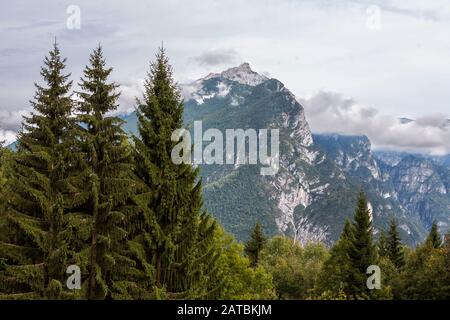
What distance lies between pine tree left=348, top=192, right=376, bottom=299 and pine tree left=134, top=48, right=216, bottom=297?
1074 inches

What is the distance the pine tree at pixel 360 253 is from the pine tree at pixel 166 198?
89.5 feet

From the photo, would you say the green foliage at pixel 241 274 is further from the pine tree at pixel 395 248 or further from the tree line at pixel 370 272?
the pine tree at pixel 395 248

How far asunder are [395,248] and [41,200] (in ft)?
205

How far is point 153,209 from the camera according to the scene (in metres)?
24.5

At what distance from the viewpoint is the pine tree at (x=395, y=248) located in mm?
74562

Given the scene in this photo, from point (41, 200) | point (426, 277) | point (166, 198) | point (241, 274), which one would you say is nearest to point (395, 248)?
point (426, 277)

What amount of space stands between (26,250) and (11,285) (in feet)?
5.45

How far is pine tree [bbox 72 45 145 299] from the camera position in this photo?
24094 mm

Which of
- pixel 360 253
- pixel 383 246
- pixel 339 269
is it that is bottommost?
pixel 339 269

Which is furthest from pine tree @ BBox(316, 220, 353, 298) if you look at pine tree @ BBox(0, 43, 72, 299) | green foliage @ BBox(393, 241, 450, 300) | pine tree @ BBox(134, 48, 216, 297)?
pine tree @ BBox(0, 43, 72, 299)

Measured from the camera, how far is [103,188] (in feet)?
80.7

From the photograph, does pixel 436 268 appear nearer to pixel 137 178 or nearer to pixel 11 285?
pixel 137 178

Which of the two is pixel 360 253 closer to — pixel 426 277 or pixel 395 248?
pixel 426 277
